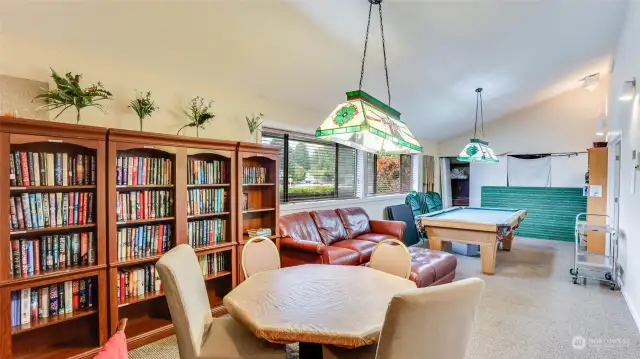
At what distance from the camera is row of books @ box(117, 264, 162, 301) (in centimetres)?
258

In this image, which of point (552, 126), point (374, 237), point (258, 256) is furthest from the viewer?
point (552, 126)

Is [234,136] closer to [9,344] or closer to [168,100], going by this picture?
[168,100]

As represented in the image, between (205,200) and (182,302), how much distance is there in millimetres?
1571

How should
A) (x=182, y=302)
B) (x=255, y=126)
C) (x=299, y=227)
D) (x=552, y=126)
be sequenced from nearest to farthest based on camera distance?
(x=182, y=302) < (x=255, y=126) < (x=299, y=227) < (x=552, y=126)

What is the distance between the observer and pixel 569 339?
8.85 ft

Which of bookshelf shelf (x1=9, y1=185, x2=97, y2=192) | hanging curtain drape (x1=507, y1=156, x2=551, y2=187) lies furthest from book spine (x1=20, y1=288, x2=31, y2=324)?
hanging curtain drape (x1=507, y1=156, x2=551, y2=187)

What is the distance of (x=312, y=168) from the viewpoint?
195 inches

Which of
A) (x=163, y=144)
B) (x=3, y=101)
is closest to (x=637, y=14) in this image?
(x=163, y=144)

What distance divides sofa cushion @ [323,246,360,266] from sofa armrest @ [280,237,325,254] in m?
0.09

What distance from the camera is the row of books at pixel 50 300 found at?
6.94 ft

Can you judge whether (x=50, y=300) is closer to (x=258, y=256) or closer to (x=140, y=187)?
(x=140, y=187)

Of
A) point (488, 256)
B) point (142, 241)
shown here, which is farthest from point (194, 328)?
point (488, 256)

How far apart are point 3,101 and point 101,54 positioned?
0.74 m

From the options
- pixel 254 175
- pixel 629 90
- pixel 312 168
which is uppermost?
pixel 629 90
